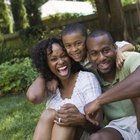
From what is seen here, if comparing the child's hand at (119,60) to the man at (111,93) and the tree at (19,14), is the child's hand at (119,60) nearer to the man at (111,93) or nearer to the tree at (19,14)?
the man at (111,93)

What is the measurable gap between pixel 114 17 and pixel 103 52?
10.1m

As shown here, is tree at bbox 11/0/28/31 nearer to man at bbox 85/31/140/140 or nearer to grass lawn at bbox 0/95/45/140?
grass lawn at bbox 0/95/45/140

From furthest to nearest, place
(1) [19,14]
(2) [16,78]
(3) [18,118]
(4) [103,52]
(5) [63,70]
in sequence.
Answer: (1) [19,14], (2) [16,78], (3) [18,118], (5) [63,70], (4) [103,52]

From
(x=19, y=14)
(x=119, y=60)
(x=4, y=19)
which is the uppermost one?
(x=119, y=60)

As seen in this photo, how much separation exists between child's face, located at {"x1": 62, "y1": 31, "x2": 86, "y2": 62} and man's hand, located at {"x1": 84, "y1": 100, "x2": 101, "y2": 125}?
51 cm

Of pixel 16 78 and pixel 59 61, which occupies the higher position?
pixel 59 61

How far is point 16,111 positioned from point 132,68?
454 cm

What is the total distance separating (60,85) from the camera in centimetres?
344

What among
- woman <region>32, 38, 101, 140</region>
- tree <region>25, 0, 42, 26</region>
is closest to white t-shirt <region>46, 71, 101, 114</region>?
woman <region>32, 38, 101, 140</region>

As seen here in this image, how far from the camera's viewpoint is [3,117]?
6.80 metres

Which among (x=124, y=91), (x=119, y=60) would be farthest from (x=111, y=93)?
(x=119, y=60)

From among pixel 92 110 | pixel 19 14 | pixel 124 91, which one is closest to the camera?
pixel 124 91

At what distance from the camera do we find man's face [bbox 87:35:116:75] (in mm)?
2982

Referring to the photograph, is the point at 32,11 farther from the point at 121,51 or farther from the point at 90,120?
the point at 90,120
